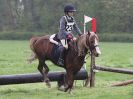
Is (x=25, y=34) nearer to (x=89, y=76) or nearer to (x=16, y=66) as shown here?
(x=16, y=66)

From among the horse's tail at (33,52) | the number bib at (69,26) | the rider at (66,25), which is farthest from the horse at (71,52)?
the number bib at (69,26)

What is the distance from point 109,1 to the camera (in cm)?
7338

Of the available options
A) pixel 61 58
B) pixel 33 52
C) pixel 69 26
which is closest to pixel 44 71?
pixel 33 52

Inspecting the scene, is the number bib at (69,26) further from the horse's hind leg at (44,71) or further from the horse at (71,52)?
the horse's hind leg at (44,71)

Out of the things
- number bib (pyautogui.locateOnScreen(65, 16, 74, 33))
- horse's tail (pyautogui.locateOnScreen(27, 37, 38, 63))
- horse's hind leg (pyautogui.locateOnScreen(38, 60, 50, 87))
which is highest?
number bib (pyautogui.locateOnScreen(65, 16, 74, 33))

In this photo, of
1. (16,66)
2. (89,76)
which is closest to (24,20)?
(16,66)

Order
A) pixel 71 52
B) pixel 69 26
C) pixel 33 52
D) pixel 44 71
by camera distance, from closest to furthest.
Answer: pixel 71 52
pixel 69 26
pixel 44 71
pixel 33 52

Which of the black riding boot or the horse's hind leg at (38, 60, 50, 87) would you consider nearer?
the black riding boot

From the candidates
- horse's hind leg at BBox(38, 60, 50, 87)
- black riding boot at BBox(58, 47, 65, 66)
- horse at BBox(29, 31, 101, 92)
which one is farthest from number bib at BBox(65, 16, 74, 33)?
horse's hind leg at BBox(38, 60, 50, 87)

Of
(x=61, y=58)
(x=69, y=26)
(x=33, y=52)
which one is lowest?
(x=33, y=52)

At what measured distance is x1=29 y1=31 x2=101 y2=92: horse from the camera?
11164mm

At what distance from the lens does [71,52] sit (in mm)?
11789

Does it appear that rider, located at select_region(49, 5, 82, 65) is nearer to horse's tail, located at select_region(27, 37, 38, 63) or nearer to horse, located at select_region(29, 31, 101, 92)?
horse, located at select_region(29, 31, 101, 92)

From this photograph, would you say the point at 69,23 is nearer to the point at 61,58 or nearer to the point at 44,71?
the point at 61,58
